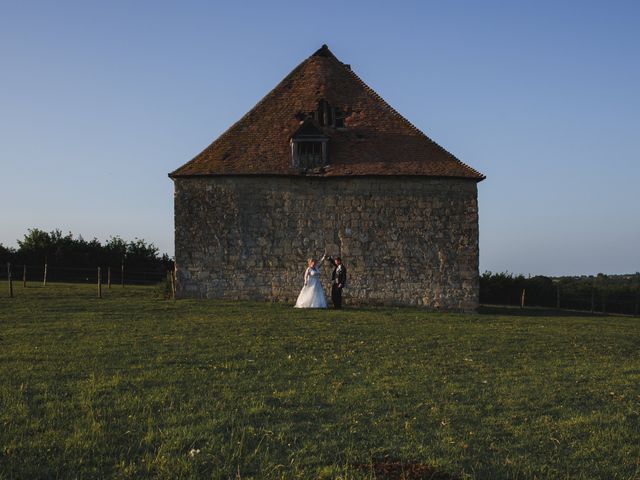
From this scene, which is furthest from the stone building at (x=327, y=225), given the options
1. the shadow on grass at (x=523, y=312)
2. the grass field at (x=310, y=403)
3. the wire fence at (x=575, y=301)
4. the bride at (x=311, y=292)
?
the wire fence at (x=575, y=301)

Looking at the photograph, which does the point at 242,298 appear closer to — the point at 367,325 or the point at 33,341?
the point at 367,325

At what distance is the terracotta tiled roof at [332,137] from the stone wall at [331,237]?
0.43m

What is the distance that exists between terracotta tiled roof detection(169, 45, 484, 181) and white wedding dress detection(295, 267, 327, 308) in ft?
12.8

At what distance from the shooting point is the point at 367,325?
18.3 meters

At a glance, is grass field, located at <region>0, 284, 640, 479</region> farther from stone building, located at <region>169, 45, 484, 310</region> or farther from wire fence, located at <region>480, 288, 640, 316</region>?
wire fence, located at <region>480, 288, 640, 316</region>

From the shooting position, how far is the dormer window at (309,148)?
2519 cm

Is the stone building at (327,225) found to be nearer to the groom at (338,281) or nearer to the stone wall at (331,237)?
the stone wall at (331,237)

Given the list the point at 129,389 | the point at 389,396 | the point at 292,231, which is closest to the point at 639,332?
the point at 292,231

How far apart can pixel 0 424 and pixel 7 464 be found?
137 centimetres

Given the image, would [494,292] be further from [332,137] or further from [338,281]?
[338,281]

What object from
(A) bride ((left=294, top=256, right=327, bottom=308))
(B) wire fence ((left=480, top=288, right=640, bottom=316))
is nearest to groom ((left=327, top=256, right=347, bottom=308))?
(A) bride ((left=294, top=256, right=327, bottom=308))

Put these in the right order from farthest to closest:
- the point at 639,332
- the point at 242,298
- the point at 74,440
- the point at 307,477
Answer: the point at 242,298
the point at 639,332
the point at 74,440
the point at 307,477

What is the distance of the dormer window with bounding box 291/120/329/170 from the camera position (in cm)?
2519

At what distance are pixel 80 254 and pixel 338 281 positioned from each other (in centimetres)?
2420
